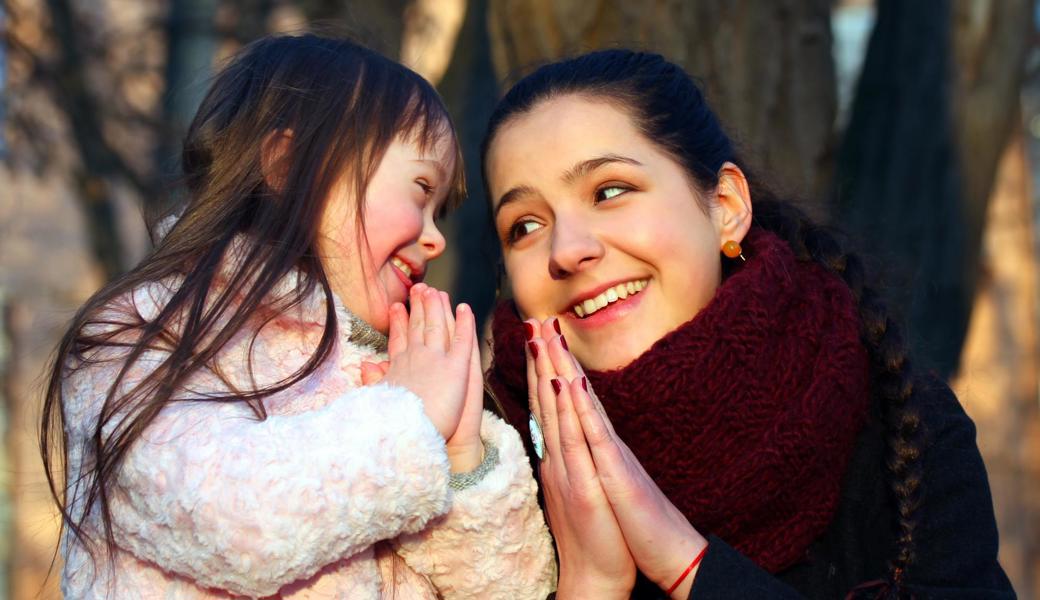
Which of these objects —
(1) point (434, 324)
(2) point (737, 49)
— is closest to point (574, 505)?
(1) point (434, 324)

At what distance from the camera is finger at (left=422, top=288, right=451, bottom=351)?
246 cm

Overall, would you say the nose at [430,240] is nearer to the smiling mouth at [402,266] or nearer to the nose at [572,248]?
the smiling mouth at [402,266]

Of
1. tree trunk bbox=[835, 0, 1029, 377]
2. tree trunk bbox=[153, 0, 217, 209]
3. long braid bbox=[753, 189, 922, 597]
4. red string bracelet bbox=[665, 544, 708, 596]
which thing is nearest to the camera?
red string bracelet bbox=[665, 544, 708, 596]

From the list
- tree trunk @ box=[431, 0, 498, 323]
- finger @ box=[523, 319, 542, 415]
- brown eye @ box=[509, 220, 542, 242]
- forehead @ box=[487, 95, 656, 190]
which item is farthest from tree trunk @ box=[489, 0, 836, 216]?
tree trunk @ box=[431, 0, 498, 323]

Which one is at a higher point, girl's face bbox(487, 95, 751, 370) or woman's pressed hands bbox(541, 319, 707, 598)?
girl's face bbox(487, 95, 751, 370)

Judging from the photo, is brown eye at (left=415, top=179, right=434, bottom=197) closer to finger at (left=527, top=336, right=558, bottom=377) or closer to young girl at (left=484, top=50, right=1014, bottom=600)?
young girl at (left=484, top=50, right=1014, bottom=600)

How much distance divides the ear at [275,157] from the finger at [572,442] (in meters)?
0.79

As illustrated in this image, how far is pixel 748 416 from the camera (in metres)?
2.54

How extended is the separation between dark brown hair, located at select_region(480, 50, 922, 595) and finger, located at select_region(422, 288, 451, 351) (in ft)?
1.70

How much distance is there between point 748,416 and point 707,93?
1410 mm

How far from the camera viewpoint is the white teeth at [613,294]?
2619 millimetres

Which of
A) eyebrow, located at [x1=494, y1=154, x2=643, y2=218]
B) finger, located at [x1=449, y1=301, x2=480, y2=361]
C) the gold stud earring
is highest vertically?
eyebrow, located at [x1=494, y1=154, x2=643, y2=218]

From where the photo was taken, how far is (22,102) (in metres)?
8.67

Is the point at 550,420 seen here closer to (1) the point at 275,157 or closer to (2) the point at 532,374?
(2) the point at 532,374
